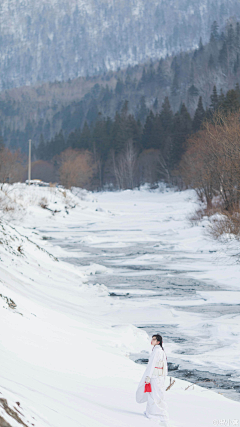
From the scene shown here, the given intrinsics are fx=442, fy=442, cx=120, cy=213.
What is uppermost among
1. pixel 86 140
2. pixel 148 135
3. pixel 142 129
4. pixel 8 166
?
pixel 142 129

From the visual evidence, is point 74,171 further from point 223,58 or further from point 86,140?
point 223,58

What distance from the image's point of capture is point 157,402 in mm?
4121

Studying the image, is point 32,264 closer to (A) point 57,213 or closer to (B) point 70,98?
(A) point 57,213

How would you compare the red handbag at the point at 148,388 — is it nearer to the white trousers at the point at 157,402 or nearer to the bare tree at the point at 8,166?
the white trousers at the point at 157,402

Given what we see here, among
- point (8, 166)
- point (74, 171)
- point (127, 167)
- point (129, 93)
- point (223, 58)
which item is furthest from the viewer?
point (129, 93)

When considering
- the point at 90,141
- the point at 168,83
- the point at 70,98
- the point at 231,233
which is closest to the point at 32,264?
the point at 231,233

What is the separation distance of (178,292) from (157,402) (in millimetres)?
7145

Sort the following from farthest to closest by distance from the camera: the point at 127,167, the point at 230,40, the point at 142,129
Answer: the point at 230,40
the point at 142,129
the point at 127,167

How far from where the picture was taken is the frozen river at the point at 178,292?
6.82m

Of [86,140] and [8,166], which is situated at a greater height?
[86,140]

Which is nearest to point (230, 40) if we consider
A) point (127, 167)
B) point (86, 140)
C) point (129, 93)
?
point (129, 93)

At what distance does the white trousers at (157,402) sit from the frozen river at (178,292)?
1826mm

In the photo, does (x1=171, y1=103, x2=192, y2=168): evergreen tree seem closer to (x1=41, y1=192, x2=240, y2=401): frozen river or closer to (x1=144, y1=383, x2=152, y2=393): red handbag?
(x1=41, y1=192, x2=240, y2=401): frozen river

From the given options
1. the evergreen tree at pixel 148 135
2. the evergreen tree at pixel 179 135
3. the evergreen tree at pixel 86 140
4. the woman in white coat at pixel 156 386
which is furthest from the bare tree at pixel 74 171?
the woman in white coat at pixel 156 386
